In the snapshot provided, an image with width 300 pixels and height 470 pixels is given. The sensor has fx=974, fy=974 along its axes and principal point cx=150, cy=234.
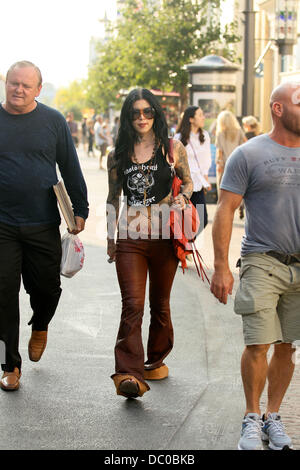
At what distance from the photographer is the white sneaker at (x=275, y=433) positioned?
460 cm

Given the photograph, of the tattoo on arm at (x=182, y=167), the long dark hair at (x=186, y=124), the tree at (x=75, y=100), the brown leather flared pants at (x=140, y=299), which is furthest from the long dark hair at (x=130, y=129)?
the tree at (x=75, y=100)

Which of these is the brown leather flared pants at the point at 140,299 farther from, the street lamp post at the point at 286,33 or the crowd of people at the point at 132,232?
the street lamp post at the point at 286,33

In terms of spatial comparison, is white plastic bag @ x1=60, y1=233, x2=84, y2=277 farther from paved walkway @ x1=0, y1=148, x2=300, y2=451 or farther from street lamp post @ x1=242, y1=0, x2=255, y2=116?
street lamp post @ x1=242, y1=0, x2=255, y2=116

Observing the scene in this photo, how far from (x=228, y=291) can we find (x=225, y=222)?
342mm

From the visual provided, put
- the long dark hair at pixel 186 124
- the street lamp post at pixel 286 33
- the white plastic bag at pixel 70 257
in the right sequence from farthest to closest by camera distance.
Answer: the street lamp post at pixel 286 33, the long dark hair at pixel 186 124, the white plastic bag at pixel 70 257

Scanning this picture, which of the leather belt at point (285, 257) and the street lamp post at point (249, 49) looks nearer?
the leather belt at point (285, 257)

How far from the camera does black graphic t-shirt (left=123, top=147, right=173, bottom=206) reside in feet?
18.6

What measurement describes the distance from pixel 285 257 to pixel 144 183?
1.27 meters

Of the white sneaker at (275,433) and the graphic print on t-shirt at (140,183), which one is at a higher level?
the graphic print on t-shirt at (140,183)

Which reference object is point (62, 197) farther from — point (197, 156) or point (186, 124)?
point (197, 156)

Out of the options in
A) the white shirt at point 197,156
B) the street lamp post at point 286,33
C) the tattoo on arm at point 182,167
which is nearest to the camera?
the tattoo on arm at point 182,167

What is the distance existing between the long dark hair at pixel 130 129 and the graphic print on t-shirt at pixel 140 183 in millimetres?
84

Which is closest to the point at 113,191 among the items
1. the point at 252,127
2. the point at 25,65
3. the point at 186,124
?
the point at 25,65

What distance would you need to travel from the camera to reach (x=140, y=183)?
5684 mm
